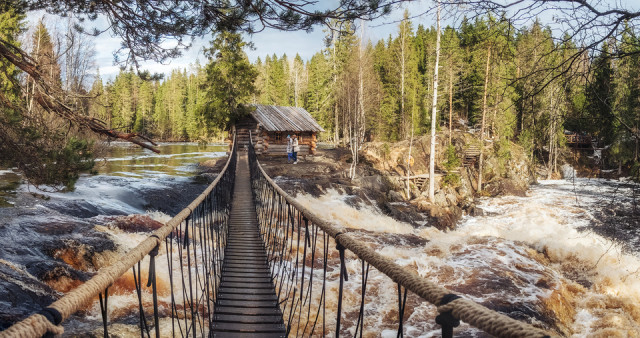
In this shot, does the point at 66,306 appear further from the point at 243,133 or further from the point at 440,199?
the point at 243,133

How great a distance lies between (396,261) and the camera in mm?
8242

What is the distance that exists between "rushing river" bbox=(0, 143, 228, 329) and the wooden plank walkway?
2469mm

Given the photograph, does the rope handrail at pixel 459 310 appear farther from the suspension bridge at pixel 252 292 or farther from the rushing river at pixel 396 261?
the rushing river at pixel 396 261

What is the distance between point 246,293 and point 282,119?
21343 mm

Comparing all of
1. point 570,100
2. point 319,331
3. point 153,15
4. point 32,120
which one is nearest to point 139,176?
point 32,120

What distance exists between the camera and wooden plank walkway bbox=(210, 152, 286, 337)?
3.40 metres

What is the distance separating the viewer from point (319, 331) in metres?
5.29

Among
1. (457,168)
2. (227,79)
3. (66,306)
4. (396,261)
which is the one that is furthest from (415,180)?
(66,306)

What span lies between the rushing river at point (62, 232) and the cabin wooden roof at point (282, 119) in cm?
978

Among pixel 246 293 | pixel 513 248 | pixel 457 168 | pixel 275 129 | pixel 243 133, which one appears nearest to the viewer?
pixel 246 293

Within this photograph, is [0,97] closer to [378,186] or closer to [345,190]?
[345,190]

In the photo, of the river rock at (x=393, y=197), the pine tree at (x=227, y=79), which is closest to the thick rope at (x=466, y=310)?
the river rock at (x=393, y=197)

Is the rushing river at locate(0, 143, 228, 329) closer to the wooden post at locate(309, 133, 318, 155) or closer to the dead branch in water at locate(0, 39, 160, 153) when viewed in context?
the dead branch in water at locate(0, 39, 160, 153)

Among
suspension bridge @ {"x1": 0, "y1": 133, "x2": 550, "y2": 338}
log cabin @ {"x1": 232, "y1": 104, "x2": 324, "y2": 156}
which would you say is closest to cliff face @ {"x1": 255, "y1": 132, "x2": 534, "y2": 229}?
log cabin @ {"x1": 232, "y1": 104, "x2": 324, "y2": 156}
